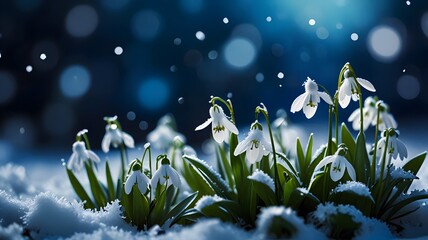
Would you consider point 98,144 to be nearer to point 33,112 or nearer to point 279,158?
point 33,112

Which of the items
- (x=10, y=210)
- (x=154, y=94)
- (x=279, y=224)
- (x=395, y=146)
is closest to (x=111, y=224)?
(x=10, y=210)

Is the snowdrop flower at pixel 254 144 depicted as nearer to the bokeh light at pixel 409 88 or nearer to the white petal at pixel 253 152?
the white petal at pixel 253 152

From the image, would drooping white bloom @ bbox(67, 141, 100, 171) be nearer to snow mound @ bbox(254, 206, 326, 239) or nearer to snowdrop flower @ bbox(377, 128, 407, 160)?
snow mound @ bbox(254, 206, 326, 239)

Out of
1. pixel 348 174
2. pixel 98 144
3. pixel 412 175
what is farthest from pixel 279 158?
pixel 98 144

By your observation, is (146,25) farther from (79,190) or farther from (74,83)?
(79,190)

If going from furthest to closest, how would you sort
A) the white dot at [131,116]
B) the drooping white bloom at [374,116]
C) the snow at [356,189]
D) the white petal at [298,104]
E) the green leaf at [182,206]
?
1. the white dot at [131,116]
2. the drooping white bloom at [374,116]
3. the green leaf at [182,206]
4. the white petal at [298,104]
5. the snow at [356,189]

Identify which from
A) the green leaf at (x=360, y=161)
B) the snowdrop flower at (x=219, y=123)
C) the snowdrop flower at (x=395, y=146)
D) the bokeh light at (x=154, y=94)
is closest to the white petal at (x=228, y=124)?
the snowdrop flower at (x=219, y=123)
